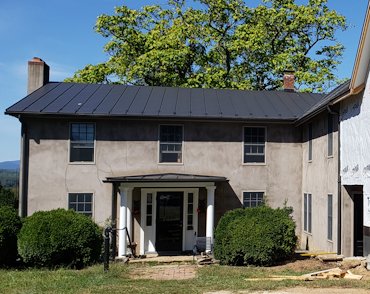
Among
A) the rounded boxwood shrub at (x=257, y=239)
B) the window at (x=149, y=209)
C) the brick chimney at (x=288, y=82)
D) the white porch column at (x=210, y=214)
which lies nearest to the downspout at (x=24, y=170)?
the window at (x=149, y=209)

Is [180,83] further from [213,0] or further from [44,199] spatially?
[44,199]

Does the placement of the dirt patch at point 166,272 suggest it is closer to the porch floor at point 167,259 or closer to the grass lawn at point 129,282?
the grass lawn at point 129,282

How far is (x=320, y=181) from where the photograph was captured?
17.6 metres

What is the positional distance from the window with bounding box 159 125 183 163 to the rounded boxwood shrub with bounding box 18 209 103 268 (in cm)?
521

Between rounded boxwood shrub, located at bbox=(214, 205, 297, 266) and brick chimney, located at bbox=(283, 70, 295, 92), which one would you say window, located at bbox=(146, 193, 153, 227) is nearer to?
rounded boxwood shrub, located at bbox=(214, 205, 297, 266)

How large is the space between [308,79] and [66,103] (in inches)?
720

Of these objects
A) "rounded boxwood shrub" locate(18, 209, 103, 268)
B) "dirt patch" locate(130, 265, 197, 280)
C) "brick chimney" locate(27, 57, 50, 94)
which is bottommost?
"dirt patch" locate(130, 265, 197, 280)

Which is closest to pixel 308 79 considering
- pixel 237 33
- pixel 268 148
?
pixel 237 33

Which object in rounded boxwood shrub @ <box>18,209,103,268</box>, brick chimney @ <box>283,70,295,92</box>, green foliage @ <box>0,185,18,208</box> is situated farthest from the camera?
brick chimney @ <box>283,70,295,92</box>

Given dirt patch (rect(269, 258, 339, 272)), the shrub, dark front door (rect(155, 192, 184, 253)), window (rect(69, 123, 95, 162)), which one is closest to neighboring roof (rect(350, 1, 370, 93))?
dirt patch (rect(269, 258, 339, 272))

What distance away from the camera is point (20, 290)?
1068cm

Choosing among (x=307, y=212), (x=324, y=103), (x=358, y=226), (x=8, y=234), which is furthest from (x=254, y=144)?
(x=8, y=234)

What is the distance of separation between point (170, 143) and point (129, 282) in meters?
8.42

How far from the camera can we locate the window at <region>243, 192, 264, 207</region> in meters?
19.7
